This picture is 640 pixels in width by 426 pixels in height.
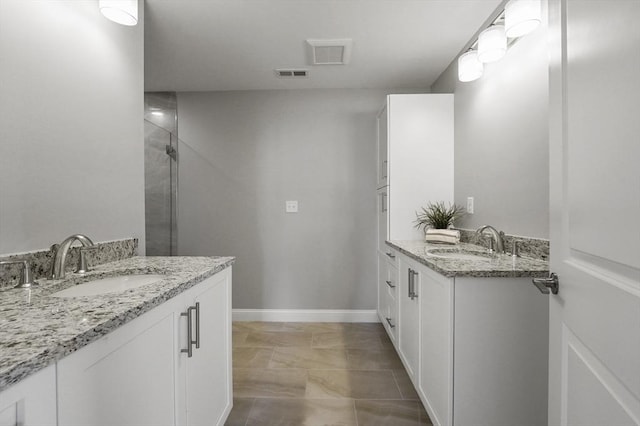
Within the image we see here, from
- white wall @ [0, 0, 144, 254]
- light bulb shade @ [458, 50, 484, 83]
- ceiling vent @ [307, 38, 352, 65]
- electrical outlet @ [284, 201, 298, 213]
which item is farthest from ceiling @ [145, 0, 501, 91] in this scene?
electrical outlet @ [284, 201, 298, 213]

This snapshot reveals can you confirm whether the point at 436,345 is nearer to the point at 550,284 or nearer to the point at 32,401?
the point at 550,284

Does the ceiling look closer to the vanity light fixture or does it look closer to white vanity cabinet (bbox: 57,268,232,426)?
the vanity light fixture

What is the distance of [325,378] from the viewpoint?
2072 millimetres

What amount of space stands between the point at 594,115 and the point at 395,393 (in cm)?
178

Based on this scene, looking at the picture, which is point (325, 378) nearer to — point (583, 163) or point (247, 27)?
point (583, 163)

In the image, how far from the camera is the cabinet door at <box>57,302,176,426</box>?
62 cm

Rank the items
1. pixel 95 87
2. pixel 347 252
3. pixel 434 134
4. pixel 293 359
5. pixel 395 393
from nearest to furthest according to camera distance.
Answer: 1. pixel 95 87
2. pixel 395 393
3. pixel 293 359
4. pixel 434 134
5. pixel 347 252

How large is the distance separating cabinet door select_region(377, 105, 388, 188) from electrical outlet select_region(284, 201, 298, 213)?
2.70ft

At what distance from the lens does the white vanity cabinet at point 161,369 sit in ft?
2.12

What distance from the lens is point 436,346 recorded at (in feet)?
4.62

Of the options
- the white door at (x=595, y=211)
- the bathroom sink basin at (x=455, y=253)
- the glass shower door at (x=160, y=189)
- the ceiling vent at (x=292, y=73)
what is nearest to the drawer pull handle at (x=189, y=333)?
the white door at (x=595, y=211)

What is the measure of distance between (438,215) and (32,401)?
2.36 metres

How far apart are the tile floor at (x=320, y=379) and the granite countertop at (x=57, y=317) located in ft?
3.38

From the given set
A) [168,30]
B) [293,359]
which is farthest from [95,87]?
[293,359]
